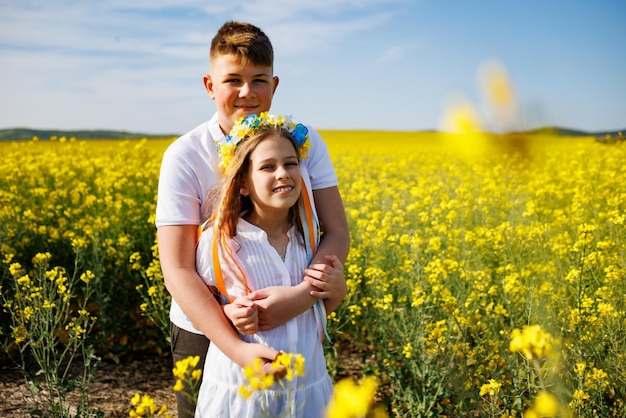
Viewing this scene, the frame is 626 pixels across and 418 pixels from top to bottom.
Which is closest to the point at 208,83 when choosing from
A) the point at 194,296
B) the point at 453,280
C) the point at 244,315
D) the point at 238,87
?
the point at 238,87

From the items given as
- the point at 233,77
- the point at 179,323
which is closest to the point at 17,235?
the point at 179,323

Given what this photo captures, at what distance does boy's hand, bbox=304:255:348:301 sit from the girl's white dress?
0.24 ft

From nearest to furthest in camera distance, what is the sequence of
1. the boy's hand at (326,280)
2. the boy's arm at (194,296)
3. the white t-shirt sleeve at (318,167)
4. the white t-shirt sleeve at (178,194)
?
the boy's arm at (194,296), the boy's hand at (326,280), the white t-shirt sleeve at (178,194), the white t-shirt sleeve at (318,167)

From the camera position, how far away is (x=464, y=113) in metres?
0.52

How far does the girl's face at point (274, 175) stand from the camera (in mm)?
1740

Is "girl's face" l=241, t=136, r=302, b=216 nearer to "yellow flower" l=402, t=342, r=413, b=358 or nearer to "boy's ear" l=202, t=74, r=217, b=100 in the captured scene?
"boy's ear" l=202, t=74, r=217, b=100

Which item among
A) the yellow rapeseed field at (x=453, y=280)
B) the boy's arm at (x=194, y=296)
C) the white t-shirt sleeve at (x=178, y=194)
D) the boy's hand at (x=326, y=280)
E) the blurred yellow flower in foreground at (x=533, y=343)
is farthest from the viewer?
the yellow rapeseed field at (x=453, y=280)

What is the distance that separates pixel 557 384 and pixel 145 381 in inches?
97.1

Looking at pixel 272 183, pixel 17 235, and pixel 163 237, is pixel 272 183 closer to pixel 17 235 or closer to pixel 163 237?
pixel 163 237

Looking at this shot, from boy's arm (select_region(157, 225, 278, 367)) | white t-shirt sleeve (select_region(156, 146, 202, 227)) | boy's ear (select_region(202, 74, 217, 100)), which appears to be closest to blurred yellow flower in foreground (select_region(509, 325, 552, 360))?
boy's arm (select_region(157, 225, 278, 367))

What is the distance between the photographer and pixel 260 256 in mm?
1776

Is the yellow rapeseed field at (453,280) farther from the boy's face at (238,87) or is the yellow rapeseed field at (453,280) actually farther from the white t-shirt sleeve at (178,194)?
the white t-shirt sleeve at (178,194)

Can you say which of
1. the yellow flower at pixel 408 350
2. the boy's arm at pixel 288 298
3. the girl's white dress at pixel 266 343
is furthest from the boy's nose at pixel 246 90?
the yellow flower at pixel 408 350

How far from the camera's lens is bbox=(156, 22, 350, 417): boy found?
170 cm
